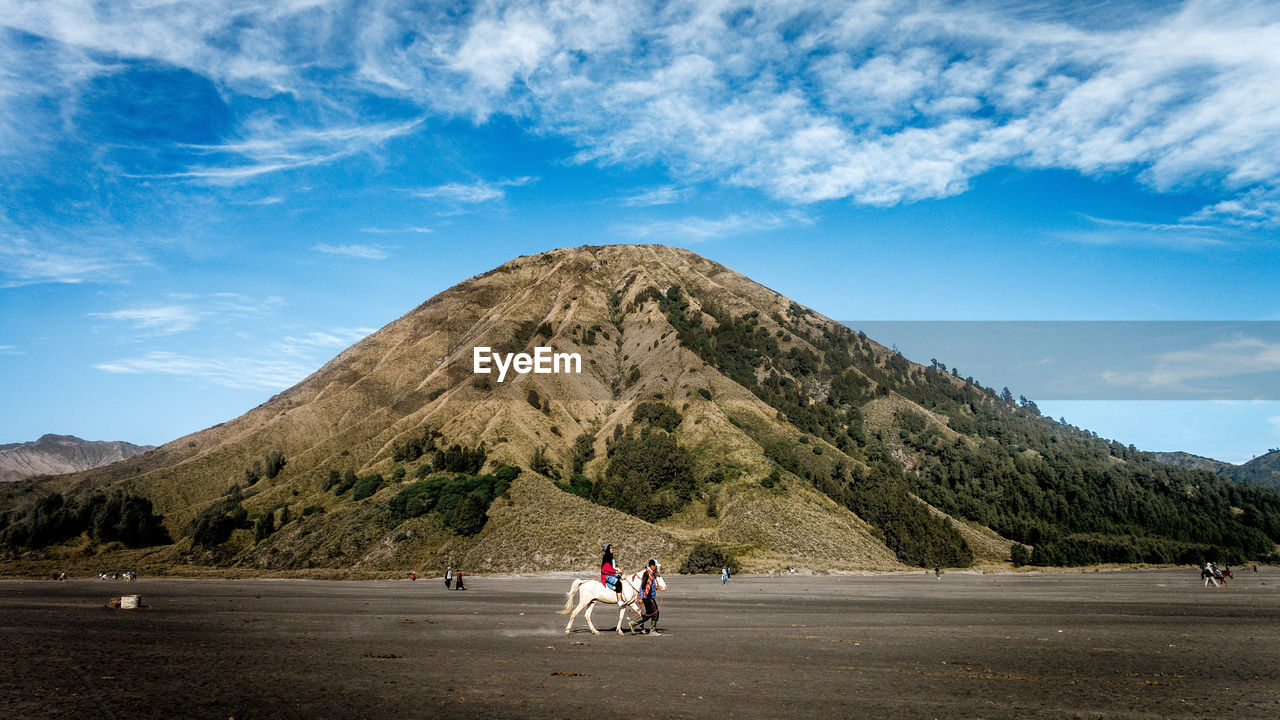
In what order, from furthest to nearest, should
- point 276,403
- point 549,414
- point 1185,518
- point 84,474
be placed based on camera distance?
point 276,403
point 84,474
point 1185,518
point 549,414

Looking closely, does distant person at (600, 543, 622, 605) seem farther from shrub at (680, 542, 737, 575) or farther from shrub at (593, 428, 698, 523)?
shrub at (593, 428, 698, 523)

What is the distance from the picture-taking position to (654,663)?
18047 millimetres

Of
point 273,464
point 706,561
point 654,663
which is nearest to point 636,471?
point 706,561

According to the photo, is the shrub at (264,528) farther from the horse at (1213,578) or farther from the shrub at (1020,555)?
the shrub at (1020,555)

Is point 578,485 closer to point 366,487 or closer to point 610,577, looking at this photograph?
point 366,487

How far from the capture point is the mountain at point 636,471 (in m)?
81.7

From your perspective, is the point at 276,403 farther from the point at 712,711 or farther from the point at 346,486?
the point at 712,711

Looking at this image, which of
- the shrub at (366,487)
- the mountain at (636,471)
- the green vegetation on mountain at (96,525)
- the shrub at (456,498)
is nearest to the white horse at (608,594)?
the mountain at (636,471)

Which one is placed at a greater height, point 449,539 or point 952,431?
point 952,431

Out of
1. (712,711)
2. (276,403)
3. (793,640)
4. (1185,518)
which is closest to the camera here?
(712,711)

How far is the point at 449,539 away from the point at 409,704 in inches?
2767

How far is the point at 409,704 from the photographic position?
43.1ft

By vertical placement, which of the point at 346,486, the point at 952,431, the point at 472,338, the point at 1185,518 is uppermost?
Answer: the point at 472,338

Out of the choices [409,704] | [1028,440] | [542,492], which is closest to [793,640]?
[409,704]
